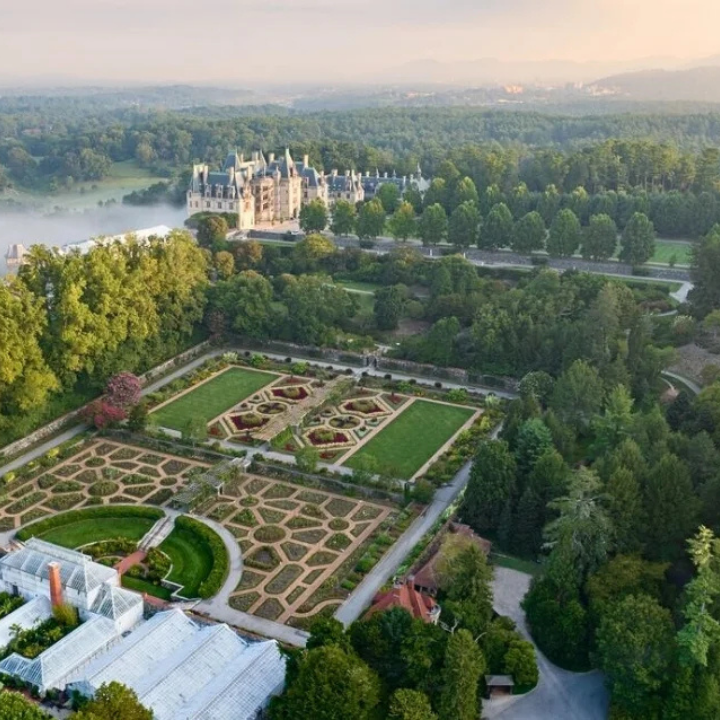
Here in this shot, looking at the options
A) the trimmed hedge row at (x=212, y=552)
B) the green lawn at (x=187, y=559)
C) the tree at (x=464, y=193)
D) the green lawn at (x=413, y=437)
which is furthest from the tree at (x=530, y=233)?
the green lawn at (x=187, y=559)

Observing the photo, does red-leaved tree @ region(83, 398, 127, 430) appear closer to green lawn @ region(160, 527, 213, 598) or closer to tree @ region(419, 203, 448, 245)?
green lawn @ region(160, 527, 213, 598)

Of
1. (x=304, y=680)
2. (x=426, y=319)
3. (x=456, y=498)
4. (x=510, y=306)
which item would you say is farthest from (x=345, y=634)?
(x=426, y=319)

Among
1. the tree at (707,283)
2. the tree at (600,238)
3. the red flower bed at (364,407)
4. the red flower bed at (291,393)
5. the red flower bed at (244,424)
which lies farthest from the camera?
the tree at (600,238)

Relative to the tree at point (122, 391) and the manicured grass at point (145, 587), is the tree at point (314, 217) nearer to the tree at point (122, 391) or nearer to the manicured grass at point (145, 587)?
the tree at point (122, 391)

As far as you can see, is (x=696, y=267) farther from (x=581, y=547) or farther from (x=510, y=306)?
(x=581, y=547)

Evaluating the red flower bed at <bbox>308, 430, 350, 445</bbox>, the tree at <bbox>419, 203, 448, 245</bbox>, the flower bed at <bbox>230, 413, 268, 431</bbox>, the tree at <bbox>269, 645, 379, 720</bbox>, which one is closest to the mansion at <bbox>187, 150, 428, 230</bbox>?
the tree at <bbox>419, 203, 448, 245</bbox>

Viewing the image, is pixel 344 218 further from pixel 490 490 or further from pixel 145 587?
pixel 145 587

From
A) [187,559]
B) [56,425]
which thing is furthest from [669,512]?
[56,425]
